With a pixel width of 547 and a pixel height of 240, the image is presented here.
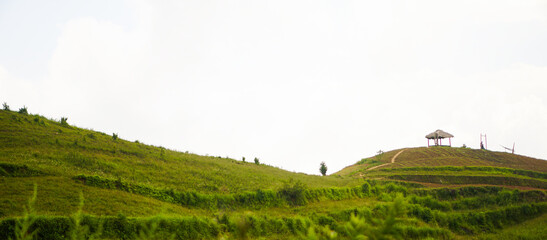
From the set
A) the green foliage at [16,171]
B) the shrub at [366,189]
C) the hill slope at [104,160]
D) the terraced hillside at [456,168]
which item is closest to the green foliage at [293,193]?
the hill slope at [104,160]

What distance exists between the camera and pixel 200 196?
1967 centimetres

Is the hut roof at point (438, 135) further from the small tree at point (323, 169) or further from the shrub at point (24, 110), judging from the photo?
the shrub at point (24, 110)

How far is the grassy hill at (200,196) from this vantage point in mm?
13688

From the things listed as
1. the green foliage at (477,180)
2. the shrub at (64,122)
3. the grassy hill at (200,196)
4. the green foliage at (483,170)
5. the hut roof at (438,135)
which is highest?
the hut roof at (438,135)

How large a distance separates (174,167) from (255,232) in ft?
34.8

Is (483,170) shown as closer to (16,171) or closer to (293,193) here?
(293,193)

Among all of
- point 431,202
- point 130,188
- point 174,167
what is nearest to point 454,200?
point 431,202

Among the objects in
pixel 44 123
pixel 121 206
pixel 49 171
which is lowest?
pixel 121 206

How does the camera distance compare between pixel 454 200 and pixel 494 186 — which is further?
pixel 494 186

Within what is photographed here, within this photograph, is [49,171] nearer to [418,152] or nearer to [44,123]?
[44,123]

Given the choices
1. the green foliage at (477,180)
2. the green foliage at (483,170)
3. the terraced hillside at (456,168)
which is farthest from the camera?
the green foliage at (483,170)

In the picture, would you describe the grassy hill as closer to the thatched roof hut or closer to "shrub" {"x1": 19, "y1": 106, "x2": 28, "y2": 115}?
"shrub" {"x1": 19, "y1": 106, "x2": 28, "y2": 115}

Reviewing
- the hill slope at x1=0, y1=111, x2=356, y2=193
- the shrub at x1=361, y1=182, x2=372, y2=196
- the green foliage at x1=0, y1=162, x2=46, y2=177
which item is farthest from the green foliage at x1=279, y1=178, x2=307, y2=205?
the green foliage at x1=0, y1=162, x2=46, y2=177

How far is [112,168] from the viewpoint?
20016mm
